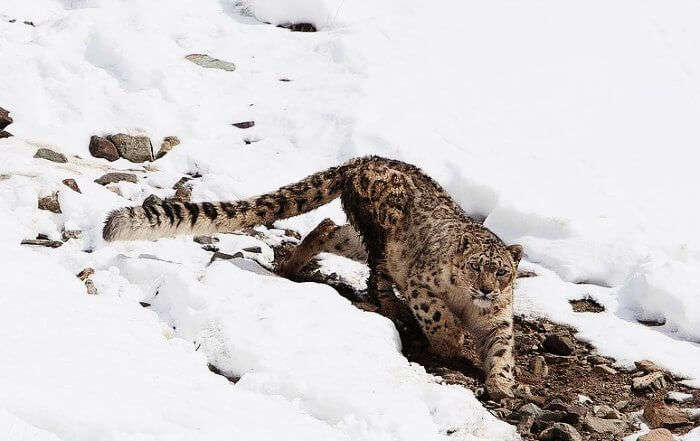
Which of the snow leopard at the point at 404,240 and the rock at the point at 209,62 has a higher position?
the snow leopard at the point at 404,240

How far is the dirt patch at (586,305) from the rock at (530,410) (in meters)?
2.48

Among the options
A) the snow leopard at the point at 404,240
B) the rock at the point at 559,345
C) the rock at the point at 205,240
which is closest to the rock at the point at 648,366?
the rock at the point at 559,345

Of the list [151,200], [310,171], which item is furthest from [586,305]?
[151,200]

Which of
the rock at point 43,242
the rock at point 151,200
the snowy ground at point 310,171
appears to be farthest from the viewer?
the rock at point 151,200

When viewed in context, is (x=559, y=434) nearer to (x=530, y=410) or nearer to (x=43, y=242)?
(x=530, y=410)

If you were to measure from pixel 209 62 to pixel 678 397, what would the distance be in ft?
27.8

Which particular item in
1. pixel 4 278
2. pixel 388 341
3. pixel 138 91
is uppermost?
pixel 4 278

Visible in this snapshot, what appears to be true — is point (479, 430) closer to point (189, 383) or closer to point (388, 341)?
point (388, 341)

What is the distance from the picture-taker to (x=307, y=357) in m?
6.45

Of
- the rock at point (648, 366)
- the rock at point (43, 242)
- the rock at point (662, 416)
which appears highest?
the rock at point (662, 416)

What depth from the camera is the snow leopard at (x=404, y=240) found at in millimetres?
8023

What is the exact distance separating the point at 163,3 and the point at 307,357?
31.8 feet

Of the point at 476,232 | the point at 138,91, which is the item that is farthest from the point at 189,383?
the point at 138,91

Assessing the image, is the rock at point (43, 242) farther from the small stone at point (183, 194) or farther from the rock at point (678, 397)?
the rock at point (678, 397)
